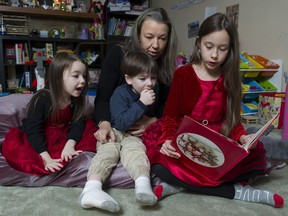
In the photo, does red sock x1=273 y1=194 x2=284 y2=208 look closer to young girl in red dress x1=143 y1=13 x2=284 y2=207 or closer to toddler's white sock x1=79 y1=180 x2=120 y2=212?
young girl in red dress x1=143 y1=13 x2=284 y2=207

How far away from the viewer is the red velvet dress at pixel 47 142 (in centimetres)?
103

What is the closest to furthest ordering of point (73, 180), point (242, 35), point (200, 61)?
point (73, 180), point (200, 61), point (242, 35)

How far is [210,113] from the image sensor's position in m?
1.08

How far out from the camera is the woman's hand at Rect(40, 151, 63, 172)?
3.26ft

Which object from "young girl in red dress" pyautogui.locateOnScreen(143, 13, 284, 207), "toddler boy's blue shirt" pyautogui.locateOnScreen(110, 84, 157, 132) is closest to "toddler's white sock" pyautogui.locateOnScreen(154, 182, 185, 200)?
"young girl in red dress" pyautogui.locateOnScreen(143, 13, 284, 207)

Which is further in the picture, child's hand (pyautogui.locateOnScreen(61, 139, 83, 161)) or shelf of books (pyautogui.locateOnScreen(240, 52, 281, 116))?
shelf of books (pyautogui.locateOnScreen(240, 52, 281, 116))

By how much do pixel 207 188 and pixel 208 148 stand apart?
19 cm

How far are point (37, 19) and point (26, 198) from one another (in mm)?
2990

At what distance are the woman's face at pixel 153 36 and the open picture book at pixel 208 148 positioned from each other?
0.49m

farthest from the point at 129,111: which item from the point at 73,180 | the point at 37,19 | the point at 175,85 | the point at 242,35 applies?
the point at 37,19

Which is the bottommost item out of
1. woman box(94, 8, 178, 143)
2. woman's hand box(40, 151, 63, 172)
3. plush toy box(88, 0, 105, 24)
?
woman's hand box(40, 151, 63, 172)

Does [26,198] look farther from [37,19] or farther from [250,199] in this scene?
[37,19]

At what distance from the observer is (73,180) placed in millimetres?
1019

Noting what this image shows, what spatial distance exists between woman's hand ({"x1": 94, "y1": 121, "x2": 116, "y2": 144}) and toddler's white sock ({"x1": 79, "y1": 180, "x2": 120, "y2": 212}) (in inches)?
8.7
